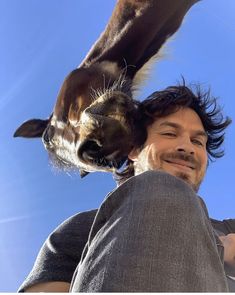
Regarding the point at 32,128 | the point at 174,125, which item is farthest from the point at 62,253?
the point at 32,128

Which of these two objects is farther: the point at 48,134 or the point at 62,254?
the point at 48,134

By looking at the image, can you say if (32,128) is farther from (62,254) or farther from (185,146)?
(62,254)

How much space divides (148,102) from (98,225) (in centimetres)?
95

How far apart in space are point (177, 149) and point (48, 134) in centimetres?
212

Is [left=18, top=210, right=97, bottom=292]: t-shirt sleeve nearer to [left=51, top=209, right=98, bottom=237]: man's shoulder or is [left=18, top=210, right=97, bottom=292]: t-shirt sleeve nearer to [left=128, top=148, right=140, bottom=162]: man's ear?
[left=51, top=209, right=98, bottom=237]: man's shoulder

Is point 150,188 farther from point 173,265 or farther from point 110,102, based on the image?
point 110,102

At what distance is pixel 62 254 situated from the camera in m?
1.44

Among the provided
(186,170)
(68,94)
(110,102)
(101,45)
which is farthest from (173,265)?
(101,45)

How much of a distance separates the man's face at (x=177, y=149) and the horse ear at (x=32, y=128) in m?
2.04

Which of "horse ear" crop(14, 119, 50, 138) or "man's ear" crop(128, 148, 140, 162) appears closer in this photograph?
"man's ear" crop(128, 148, 140, 162)

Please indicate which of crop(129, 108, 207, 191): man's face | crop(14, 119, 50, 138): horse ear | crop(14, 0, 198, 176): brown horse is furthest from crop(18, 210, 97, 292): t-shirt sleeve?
crop(14, 119, 50, 138): horse ear

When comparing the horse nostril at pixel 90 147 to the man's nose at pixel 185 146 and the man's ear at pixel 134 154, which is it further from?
the man's nose at pixel 185 146

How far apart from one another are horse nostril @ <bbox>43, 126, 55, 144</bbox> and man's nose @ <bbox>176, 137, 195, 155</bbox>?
1.99 meters

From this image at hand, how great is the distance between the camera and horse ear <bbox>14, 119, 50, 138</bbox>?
3.79 metres
